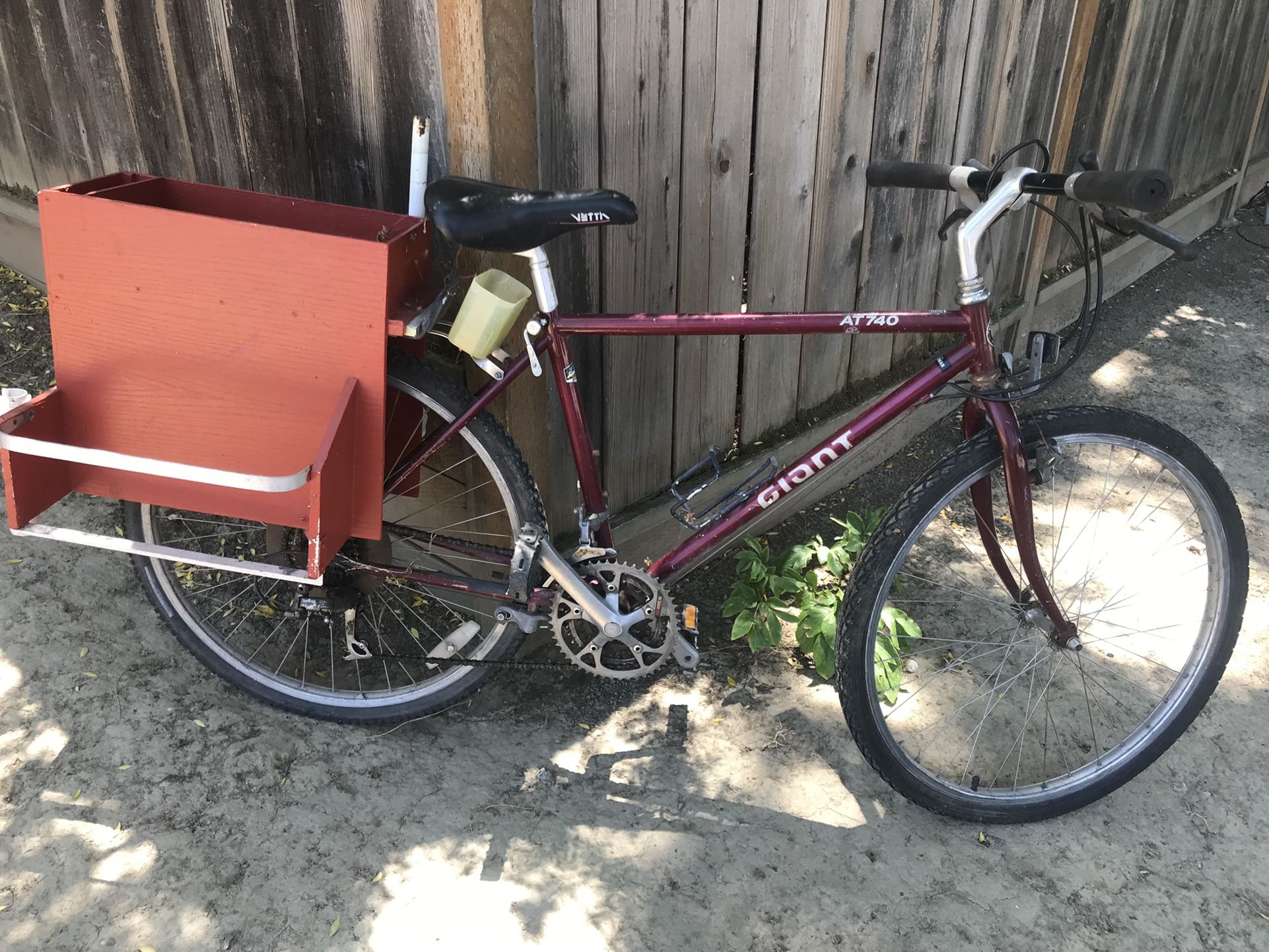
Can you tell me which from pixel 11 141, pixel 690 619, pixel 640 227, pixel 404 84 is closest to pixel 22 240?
pixel 11 141

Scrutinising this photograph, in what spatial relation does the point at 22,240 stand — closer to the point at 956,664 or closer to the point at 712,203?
the point at 712,203

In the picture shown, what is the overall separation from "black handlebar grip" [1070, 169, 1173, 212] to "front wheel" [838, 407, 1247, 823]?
479mm

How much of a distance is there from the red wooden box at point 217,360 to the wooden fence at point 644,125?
333mm

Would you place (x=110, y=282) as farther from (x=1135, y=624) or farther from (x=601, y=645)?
(x=1135, y=624)

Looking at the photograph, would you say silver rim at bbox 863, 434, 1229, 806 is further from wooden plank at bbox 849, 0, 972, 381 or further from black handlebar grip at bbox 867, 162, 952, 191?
wooden plank at bbox 849, 0, 972, 381

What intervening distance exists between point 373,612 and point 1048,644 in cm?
169

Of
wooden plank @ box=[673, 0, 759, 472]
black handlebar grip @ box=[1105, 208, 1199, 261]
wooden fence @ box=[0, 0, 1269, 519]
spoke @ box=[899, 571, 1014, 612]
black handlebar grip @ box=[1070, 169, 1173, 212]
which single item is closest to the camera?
black handlebar grip @ box=[1070, 169, 1173, 212]

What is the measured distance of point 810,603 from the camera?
276 cm

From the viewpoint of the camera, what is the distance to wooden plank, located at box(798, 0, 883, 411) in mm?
2785

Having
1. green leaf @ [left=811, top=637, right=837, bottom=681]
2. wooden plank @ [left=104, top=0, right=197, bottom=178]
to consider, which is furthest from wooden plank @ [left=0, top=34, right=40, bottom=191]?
green leaf @ [left=811, top=637, right=837, bottom=681]

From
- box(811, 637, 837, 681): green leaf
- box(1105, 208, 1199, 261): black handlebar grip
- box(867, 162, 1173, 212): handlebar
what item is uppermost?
box(867, 162, 1173, 212): handlebar

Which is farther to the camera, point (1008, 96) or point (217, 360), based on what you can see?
point (1008, 96)

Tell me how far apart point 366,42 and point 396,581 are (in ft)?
3.91

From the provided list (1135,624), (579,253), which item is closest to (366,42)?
(579,253)
